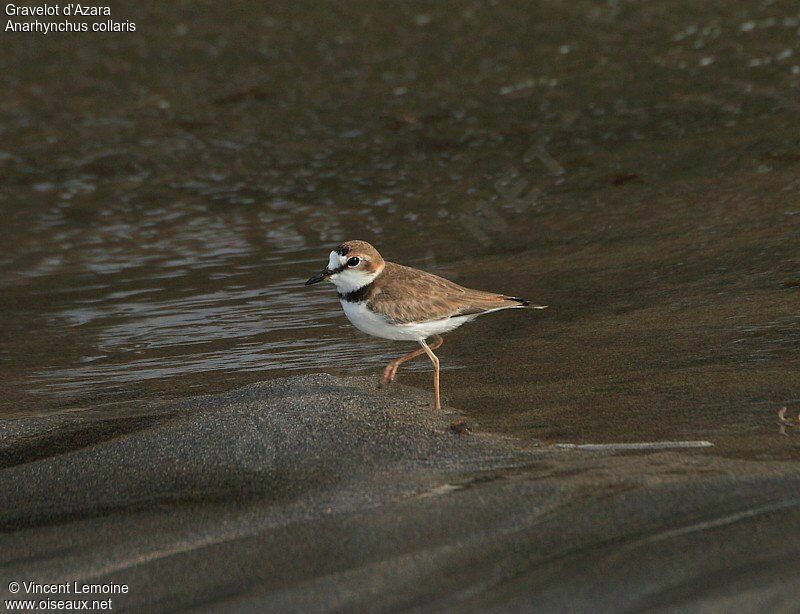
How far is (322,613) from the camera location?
3.07 metres

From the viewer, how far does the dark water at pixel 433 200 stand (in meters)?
5.52

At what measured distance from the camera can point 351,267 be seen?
19.0 feet

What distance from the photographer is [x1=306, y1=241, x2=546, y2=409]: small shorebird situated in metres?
5.61

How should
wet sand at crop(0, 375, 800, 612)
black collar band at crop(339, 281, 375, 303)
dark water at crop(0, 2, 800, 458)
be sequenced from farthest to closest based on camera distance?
black collar band at crop(339, 281, 375, 303) < dark water at crop(0, 2, 800, 458) < wet sand at crop(0, 375, 800, 612)

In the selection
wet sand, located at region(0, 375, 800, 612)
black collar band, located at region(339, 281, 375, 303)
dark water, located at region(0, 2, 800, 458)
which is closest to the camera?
wet sand, located at region(0, 375, 800, 612)

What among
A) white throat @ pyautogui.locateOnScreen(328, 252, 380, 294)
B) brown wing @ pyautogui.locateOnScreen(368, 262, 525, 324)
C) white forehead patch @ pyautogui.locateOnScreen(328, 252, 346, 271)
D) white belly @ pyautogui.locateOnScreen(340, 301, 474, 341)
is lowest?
white belly @ pyautogui.locateOnScreen(340, 301, 474, 341)

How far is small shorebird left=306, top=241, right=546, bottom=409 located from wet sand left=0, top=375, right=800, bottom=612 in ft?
3.06

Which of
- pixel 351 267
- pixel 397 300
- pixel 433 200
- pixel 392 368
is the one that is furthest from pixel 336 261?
pixel 433 200

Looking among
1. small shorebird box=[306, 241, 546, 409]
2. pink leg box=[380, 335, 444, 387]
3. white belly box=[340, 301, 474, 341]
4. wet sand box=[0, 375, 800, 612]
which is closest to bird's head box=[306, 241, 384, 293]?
small shorebird box=[306, 241, 546, 409]

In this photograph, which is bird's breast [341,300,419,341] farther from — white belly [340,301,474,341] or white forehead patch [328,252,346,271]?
white forehead patch [328,252,346,271]

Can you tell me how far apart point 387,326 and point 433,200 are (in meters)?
3.48

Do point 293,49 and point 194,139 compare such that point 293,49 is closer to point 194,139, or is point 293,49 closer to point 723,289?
point 194,139

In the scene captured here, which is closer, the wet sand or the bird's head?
the wet sand

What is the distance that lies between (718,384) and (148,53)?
9552mm
